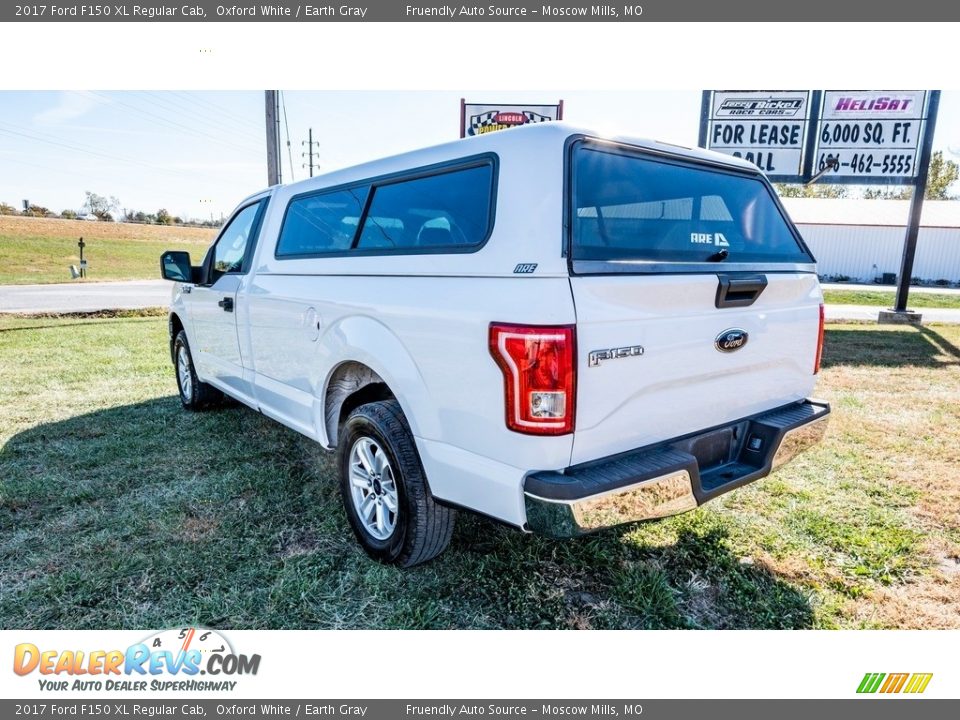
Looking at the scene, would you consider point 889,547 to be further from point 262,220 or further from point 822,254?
point 822,254

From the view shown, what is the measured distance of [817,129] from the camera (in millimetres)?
11797

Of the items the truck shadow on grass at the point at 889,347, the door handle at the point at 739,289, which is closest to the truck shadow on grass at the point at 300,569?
the door handle at the point at 739,289

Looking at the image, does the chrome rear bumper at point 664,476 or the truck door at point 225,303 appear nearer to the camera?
the chrome rear bumper at point 664,476

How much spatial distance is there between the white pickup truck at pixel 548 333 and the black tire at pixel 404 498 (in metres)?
0.01

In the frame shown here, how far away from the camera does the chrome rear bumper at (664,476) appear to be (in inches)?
80.6

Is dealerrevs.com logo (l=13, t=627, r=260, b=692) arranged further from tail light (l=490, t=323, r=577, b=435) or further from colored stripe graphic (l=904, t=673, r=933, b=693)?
colored stripe graphic (l=904, t=673, r=933, b=693)

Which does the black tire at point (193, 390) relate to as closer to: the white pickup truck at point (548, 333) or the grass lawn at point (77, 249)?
the white pickup truck at point (548, 333)

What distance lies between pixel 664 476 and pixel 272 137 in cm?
1108

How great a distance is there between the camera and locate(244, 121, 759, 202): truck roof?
7.32 feet

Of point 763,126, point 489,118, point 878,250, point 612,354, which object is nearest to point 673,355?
point 612,354

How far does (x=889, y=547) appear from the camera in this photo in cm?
309

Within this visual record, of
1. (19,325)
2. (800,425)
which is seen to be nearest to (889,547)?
(800,425)

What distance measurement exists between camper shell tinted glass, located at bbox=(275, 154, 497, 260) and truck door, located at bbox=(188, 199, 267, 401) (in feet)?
2.00

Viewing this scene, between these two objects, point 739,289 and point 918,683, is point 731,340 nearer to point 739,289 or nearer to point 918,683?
point 739,289
